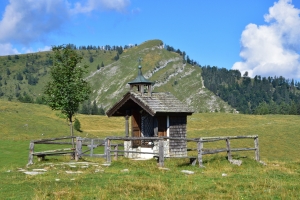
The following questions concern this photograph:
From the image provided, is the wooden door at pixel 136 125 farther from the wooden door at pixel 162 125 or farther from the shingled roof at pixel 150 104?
the wooden door at pixel 162 125

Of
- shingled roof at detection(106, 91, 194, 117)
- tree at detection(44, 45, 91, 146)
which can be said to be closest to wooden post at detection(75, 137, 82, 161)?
tree at detection(44, 45, 91, 146)

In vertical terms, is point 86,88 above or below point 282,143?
above

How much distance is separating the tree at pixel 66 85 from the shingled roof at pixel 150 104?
281 centimetres

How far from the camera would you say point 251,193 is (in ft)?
40.0

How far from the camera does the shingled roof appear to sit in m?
25.5

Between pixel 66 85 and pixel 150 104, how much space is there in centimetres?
636

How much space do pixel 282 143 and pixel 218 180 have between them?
42.5 meters

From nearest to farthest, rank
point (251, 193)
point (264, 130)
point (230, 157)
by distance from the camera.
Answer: point (251, 193)
point (230, 157)
point (264, 130)

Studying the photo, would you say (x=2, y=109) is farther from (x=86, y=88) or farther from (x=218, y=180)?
(x=218, y=180)

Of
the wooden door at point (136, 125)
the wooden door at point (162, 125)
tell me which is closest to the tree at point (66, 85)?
the wooden door at point (136, 125)

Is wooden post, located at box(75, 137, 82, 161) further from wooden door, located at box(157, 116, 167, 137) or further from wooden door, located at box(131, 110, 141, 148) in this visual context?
wooden door, located at box(157, 116, 167, 137)

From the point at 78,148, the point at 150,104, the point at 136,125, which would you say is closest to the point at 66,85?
the point at 78,148

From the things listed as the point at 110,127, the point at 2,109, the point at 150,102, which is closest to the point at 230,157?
the point at 150,102

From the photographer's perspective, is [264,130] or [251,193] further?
[264,130]
